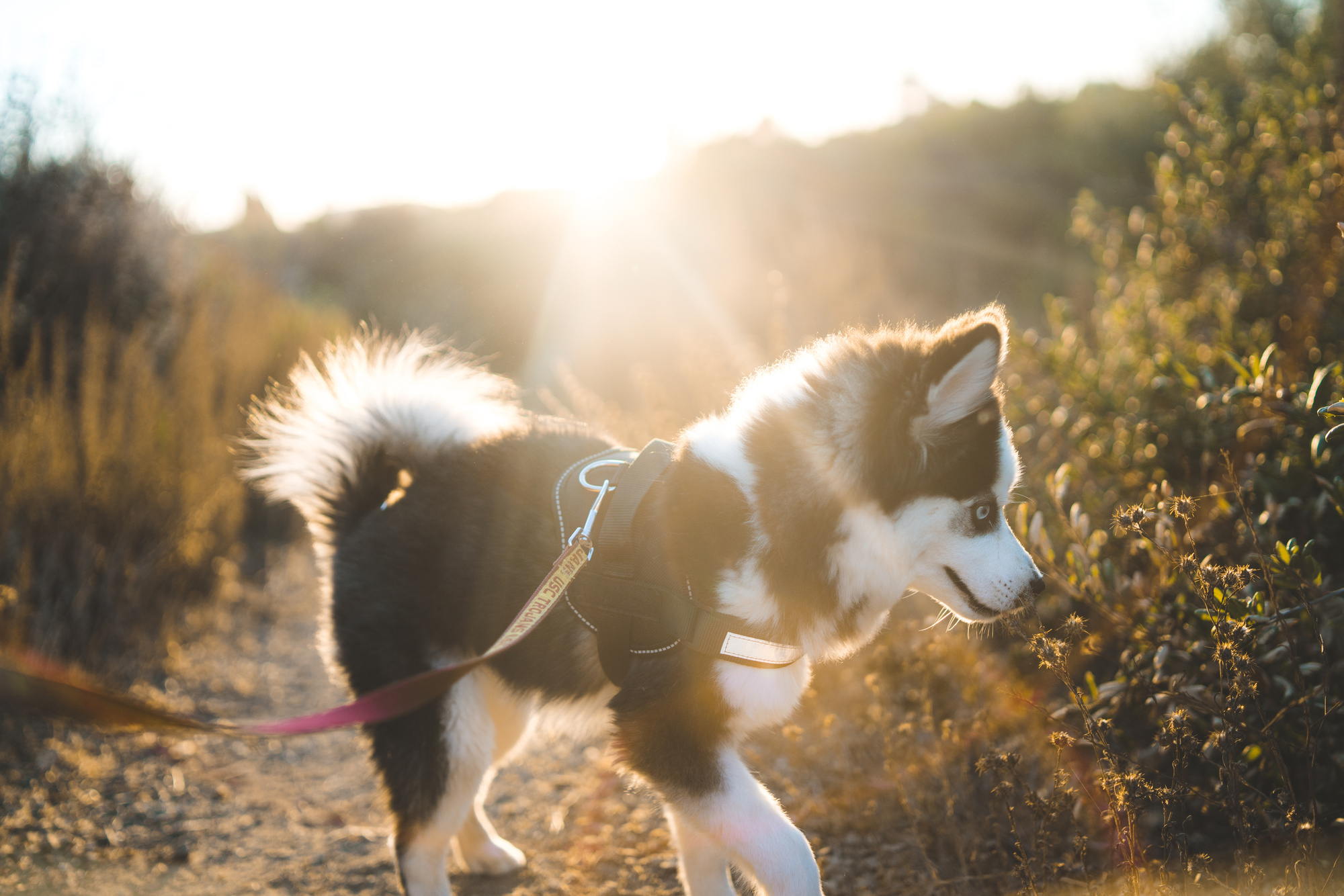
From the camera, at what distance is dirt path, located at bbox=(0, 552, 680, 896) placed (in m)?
3.04

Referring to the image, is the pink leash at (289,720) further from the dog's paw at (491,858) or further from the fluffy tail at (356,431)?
the dog's paw at (491,858)

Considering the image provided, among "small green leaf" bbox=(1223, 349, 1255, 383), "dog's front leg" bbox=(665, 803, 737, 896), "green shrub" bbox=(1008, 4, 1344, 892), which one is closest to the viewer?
"green shrub" bbox=(1008, 4, 1344, 892)

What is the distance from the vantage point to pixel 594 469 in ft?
8.29

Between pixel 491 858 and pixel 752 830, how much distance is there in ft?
5.18

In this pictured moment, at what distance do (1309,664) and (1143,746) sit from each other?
0.98m

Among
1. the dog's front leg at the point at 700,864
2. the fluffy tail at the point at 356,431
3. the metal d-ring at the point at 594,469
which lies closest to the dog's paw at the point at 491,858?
the dog's front leg at the point at 700,864

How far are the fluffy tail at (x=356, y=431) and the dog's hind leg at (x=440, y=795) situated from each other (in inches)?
35.9

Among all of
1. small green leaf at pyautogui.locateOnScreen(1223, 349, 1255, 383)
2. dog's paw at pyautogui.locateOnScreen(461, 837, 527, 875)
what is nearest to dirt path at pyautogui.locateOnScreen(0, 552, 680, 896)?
dog's paw at pyautogui.locateOnScreen(461, 837, 527, 875)

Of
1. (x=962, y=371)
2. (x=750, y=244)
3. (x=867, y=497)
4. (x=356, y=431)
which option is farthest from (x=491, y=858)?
(x=750, y=244)

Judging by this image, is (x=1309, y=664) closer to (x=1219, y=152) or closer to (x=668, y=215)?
(x=1219, y=152)

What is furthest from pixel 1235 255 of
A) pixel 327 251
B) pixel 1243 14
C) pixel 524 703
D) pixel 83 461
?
pixel 327 251

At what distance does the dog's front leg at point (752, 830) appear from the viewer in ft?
6.41

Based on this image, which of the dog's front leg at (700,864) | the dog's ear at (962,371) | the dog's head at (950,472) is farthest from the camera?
the dog's front leg at (700,864)

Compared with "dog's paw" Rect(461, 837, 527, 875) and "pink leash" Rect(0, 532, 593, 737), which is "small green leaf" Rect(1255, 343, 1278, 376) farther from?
"dog's paw" Rect(461, 837, 527, 875)
